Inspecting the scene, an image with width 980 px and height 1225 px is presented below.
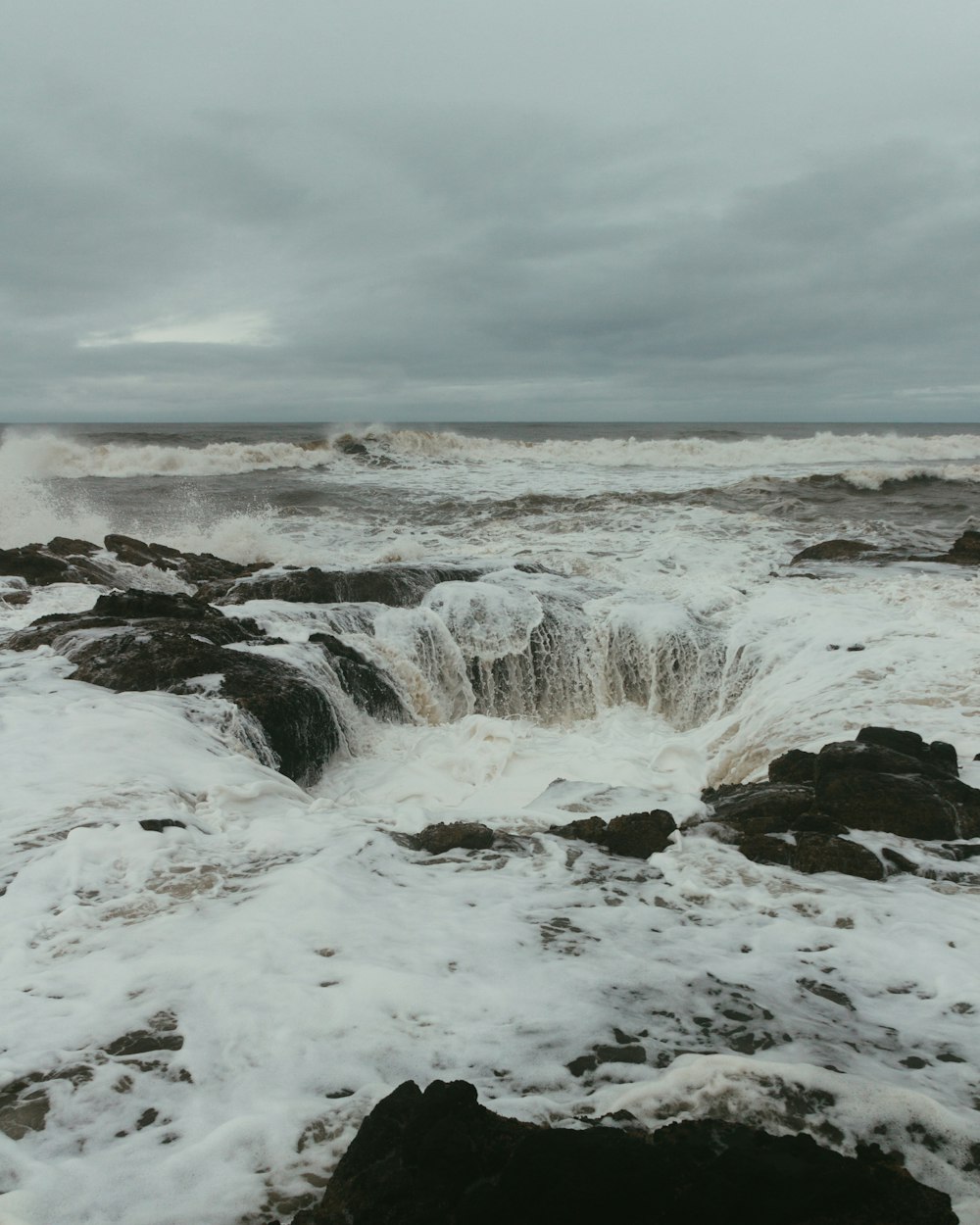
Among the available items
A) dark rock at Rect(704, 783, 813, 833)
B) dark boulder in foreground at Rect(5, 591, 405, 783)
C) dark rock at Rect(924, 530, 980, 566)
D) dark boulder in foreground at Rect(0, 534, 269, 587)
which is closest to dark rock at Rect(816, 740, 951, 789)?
dark rock at Rect(704, 783, 813, 833)

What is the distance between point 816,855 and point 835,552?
12047 millimetres

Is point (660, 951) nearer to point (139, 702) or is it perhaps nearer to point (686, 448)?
point (139, 702)

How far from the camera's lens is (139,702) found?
293 inches

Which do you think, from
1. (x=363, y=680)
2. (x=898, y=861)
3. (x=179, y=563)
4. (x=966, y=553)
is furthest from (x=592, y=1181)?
(x=179, y=563)

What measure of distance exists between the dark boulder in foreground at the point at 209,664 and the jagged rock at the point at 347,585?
2220mm

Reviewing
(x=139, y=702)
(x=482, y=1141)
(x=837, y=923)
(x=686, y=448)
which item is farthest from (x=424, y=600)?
(x=686, y=448)

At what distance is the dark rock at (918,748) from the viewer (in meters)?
6.14

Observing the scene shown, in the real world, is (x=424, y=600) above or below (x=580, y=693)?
above

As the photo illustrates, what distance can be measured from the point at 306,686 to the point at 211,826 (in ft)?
10.9

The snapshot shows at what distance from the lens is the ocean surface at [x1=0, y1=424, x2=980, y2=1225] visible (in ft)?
9.07

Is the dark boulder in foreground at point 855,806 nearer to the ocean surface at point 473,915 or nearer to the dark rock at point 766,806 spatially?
the dark rock at point 766,806

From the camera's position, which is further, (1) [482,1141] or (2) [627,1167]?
(1) [482,1141]

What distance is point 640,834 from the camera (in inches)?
214

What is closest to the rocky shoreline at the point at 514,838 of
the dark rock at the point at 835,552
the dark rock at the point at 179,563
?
the dark rock at the point at 179,563
